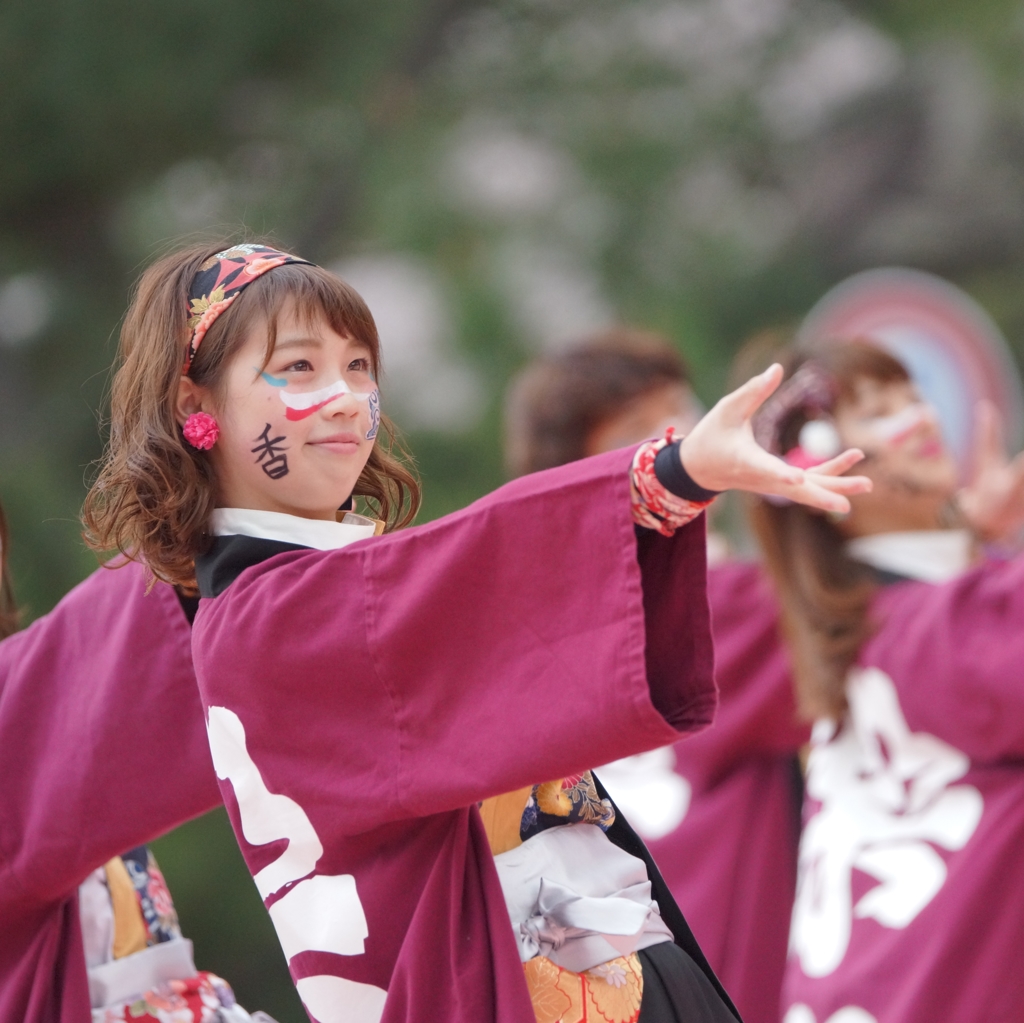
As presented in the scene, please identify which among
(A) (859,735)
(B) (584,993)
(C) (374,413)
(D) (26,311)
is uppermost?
(D) (26,311)

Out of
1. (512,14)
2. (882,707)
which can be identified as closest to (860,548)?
(882,707)

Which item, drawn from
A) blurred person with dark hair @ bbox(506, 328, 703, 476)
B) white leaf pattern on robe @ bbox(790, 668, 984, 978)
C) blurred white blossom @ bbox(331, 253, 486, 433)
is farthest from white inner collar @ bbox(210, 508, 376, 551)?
blurred white blossom @ bbox(331, 253, 486, 433)

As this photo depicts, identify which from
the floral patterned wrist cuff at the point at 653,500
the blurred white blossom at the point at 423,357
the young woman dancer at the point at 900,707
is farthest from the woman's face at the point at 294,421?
the blurred white blossom at the point at 423,357

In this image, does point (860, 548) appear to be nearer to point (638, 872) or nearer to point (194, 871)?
point (638, 872)

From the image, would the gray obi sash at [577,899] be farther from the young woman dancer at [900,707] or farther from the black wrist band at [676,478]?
the young woman dancer at [900,707]

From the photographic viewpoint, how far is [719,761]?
2830 mm

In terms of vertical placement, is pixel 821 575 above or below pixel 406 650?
below

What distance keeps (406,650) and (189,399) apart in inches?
14.7

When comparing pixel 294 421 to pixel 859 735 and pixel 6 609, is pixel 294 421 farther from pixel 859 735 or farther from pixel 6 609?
pixel 859 735

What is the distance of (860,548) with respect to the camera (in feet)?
8.42

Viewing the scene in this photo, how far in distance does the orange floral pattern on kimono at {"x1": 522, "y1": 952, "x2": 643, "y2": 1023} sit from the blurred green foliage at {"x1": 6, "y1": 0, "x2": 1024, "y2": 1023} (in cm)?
214

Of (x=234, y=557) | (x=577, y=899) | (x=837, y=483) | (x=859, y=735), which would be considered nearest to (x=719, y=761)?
(x=859, y=735)

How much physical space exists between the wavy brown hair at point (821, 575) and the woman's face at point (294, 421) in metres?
1.29

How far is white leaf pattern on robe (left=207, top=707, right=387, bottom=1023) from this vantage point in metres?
1.27
